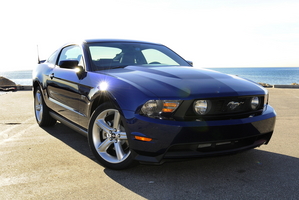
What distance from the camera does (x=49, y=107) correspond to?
496 centimetres

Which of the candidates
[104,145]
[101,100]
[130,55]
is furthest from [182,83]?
[130,55]

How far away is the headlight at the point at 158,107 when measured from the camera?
2.67 meters

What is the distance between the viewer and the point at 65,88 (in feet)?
13.4

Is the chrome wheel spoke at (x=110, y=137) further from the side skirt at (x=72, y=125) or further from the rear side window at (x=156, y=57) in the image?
the rear side window at (x=156, y=57)

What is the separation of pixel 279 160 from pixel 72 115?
103 inches

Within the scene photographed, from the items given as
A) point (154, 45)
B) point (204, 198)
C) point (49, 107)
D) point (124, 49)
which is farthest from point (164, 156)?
point (49, 107)

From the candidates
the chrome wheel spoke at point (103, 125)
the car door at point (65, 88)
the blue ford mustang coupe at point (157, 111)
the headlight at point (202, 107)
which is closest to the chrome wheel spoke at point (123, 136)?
the blue ford mustang coupe at point (157, 111)

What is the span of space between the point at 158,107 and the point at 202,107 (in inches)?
16.4

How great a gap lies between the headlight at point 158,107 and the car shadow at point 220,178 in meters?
0.67

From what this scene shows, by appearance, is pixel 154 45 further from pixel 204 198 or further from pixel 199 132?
pixel 204 198

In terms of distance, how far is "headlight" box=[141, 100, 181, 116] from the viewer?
2666 millimetres

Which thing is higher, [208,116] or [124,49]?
[124,49]

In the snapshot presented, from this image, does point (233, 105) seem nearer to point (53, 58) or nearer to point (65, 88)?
point (65, 88)

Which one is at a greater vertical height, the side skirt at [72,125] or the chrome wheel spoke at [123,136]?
the chrome wheel spoke at [123,136]
